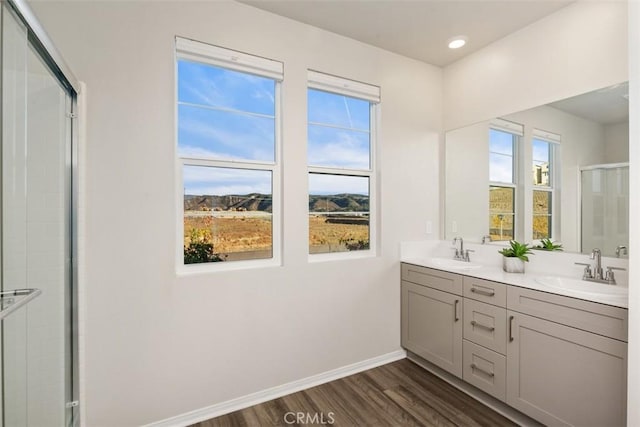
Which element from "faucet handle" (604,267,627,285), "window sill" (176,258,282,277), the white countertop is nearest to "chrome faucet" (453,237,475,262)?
the white countertop

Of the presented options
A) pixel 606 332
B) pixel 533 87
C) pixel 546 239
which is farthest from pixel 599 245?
pixel 533 87

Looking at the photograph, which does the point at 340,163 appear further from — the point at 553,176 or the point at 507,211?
the point at 553,176

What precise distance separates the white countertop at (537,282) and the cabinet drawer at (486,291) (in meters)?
0.03

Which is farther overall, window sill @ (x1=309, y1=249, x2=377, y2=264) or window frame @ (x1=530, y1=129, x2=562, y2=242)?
window sill @ (x1=309, y1=249, x2=377, y2=264)

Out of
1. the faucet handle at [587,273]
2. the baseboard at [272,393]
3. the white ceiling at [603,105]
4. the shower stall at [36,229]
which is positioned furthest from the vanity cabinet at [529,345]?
the shower stall at [36,229]

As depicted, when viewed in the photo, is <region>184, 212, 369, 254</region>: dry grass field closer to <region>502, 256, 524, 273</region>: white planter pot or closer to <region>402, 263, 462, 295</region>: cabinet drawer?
<region>402, 263, 462, 295</region>: cabinet drawer

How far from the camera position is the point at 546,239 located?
2.27 m

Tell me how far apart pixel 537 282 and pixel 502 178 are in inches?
40.0

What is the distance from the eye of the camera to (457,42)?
2.55m

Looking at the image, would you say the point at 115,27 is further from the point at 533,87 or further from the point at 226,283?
the point at 533,87

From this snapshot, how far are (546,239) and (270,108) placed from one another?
226cm

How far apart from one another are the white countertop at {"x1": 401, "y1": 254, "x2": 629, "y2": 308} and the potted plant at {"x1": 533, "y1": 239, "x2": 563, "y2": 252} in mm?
186

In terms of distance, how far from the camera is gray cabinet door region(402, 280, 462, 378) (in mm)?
2281

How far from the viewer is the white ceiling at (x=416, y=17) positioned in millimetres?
2100
